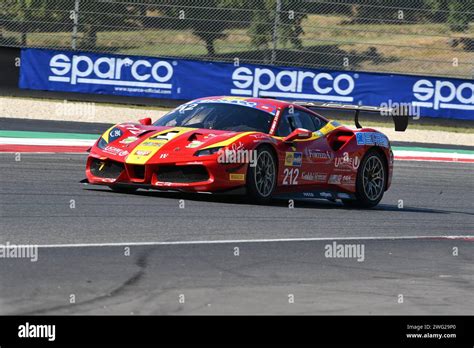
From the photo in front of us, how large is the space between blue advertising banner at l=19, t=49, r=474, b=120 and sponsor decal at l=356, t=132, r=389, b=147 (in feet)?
34.5

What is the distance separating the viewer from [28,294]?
6578mm

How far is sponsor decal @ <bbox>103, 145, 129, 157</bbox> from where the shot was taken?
38.0ft

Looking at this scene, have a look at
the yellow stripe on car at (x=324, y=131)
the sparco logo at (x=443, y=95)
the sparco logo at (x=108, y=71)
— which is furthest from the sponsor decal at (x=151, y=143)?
the sparco logo at (x=443, y=95)

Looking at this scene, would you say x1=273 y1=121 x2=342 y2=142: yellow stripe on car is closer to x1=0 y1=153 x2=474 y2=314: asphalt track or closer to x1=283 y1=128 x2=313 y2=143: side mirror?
x1=283 y1=128 x2=313 y2=143: side mirror

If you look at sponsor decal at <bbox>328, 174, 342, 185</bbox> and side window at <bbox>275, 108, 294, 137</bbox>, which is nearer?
side window at <bbox>275, 108, 294, 137</bbox>

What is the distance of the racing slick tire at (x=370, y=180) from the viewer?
13555mm

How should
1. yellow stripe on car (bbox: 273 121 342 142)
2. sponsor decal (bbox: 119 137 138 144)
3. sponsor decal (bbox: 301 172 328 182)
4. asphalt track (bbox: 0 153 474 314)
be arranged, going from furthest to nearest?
yellow stripe on car (bbox: 273 121 342 142) < sponsor decal (bbox: 301 172 328 182) < sponsor decal (bbox: 119 137 138 144) < asphalt track (bbox: 0 153 474 314)

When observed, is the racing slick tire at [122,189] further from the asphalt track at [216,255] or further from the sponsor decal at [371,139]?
the sponsor decal at [371,139]

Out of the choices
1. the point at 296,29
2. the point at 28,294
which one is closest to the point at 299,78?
the point at 296,29

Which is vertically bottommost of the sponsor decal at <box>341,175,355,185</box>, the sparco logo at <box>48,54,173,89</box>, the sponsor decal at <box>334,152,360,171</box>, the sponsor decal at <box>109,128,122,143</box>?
the sponsor decal at <box>341,175,355,185</box>

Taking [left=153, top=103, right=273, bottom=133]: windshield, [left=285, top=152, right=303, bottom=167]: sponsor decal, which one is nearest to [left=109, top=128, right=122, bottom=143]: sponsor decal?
[left=153, top=103, right=273, bottom=133]: windshield

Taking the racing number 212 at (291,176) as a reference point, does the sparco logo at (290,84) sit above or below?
above

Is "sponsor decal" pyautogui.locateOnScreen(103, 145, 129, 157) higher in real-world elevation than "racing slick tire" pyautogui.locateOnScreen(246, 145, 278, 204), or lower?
higher

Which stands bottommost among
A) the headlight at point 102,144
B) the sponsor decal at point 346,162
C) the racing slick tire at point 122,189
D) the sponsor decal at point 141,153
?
the racing slick tire at point 122,189
